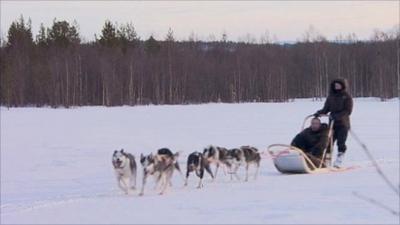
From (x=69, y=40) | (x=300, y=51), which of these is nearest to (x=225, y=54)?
(x=300, y=51)

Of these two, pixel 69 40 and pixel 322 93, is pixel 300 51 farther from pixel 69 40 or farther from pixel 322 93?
pixel 69 40

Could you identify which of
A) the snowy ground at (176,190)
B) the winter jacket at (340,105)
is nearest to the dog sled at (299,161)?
the winter jacket at (340,105)

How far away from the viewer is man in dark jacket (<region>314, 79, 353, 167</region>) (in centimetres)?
1021

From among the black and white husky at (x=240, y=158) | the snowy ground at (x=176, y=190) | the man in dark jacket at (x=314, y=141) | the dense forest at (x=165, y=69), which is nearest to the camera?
the snowy ground at (x=176, y=190)

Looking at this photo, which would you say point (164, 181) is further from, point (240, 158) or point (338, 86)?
point (338, 86)

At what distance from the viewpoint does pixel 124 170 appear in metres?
8.25

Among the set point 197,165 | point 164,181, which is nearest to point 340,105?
point 197,165

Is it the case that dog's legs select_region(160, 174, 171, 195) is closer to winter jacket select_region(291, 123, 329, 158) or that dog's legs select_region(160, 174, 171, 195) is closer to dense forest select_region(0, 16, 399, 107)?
winter jacket select_region(291, 123, 329, 158)

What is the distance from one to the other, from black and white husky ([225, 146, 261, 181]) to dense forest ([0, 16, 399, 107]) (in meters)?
43.5

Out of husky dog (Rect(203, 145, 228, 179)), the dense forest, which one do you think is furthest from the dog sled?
the dense forest

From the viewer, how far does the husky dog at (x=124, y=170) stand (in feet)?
26.8

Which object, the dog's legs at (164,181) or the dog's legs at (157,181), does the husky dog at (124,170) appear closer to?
the dog's legs at (157,181)

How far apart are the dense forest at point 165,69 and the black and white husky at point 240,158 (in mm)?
43498

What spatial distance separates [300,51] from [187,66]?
55.9ft
